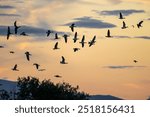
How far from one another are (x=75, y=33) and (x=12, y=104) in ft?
61.6

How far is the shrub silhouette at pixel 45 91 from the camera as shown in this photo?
107 m

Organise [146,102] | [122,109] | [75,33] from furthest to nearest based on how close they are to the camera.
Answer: [75,33] < [146,102] < [122,109]

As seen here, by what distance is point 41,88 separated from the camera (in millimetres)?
109750

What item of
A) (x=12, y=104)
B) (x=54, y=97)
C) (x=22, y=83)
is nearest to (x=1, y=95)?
(x=22, y=83)

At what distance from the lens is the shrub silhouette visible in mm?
106812

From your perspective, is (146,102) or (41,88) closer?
(146,102)

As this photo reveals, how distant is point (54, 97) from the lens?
105312 mm

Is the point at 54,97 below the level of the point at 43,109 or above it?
below

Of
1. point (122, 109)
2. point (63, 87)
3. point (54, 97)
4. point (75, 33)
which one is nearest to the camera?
point (122, 109)

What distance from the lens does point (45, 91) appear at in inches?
4264

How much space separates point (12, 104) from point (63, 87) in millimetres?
71564

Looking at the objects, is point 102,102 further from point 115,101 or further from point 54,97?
point 54,97

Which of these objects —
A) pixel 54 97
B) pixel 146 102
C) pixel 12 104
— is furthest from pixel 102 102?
pixel 54 97

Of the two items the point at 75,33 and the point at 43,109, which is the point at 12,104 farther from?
the point at 75,33
